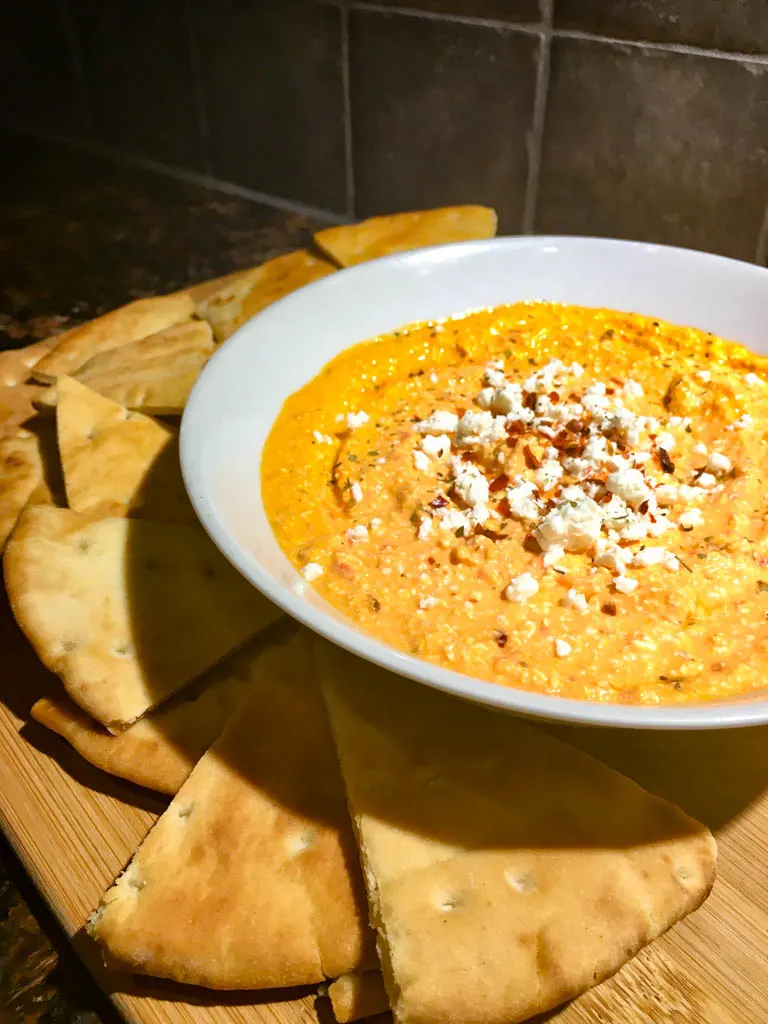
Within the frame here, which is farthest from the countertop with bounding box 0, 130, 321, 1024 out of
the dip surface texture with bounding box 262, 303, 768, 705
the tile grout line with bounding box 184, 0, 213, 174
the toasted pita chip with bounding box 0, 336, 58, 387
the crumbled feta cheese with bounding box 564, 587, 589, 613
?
the crumbled feta cheese with bounding box 564, 587, 589, 613

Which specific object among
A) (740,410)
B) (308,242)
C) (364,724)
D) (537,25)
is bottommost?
(308,242)

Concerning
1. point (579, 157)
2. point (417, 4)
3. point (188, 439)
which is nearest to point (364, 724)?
point (188, 439)

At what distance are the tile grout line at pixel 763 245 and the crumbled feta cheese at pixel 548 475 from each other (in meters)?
1.24

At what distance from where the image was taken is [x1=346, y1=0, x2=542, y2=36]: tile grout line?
2.51 metres

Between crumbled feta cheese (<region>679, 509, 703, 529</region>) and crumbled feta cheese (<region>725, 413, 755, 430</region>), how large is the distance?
28 cm

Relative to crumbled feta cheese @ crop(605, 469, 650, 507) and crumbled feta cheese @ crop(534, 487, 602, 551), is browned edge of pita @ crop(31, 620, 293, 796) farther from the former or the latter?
crumbled feta cheese @ crop(605, 469, 650, 507)

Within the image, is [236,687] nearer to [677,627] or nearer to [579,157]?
[677,627]

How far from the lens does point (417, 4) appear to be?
8.80 feet

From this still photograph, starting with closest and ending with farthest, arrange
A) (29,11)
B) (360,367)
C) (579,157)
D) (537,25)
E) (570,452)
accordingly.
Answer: (570,452) < (360,367) < (537,25) < (579,157) < (29,11)

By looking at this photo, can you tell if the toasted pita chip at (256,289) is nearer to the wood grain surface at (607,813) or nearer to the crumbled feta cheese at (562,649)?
the wood grain surface at (607,813)

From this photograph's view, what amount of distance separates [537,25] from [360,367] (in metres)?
1.22

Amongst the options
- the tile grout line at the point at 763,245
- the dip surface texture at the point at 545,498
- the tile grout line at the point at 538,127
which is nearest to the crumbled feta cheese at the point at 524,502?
the dip surface texture at the point at 545,498

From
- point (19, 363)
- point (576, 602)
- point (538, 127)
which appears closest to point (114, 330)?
point (19, 363)

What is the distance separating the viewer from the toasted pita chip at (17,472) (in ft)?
5.81
